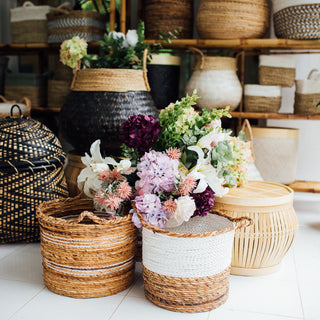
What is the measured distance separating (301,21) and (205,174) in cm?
150

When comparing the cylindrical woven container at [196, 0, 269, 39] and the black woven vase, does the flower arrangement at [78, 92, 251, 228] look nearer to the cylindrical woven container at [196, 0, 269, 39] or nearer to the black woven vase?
the black woven vase

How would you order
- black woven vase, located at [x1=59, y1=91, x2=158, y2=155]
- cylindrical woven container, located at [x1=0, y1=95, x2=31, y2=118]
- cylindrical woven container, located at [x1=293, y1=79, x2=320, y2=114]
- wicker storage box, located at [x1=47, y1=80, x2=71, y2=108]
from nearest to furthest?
black woven vase, located at [x1=59, y1=91, x2=158, y2=155] → cylindrical woven container, located at [x1=293, y1=79, x2=320, y2=114] → cylindrical woven container, located at [x1=0, y1=95, x2=31, y2=118] → wicker storage box, located at [x1=47, y1=80, x2=71, y2=108]

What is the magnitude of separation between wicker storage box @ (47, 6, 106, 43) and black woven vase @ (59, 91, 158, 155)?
0.86 m

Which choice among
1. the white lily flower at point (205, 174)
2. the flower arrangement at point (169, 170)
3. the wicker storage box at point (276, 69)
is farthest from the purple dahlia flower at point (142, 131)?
the wicker storage box at point (276, 69)

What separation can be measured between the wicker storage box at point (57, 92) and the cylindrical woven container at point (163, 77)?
25.7 inches

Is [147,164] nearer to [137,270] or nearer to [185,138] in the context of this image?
[185,138]

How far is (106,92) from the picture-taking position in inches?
80.3

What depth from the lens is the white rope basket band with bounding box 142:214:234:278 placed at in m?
1.27

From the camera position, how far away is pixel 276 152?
8.57 feet

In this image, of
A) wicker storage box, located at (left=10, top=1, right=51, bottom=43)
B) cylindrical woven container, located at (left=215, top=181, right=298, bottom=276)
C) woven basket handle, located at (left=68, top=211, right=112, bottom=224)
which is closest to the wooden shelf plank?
cylindrical woven container, located at (left=215, top=181, right=298, bottom=276)

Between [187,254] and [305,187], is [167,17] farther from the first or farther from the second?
[187,254]

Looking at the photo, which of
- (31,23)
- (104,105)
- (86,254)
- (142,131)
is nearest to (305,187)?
(104,105)

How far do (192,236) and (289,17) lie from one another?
1.75m

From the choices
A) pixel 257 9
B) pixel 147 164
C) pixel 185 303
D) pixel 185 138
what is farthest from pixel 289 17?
pixel 185 303
